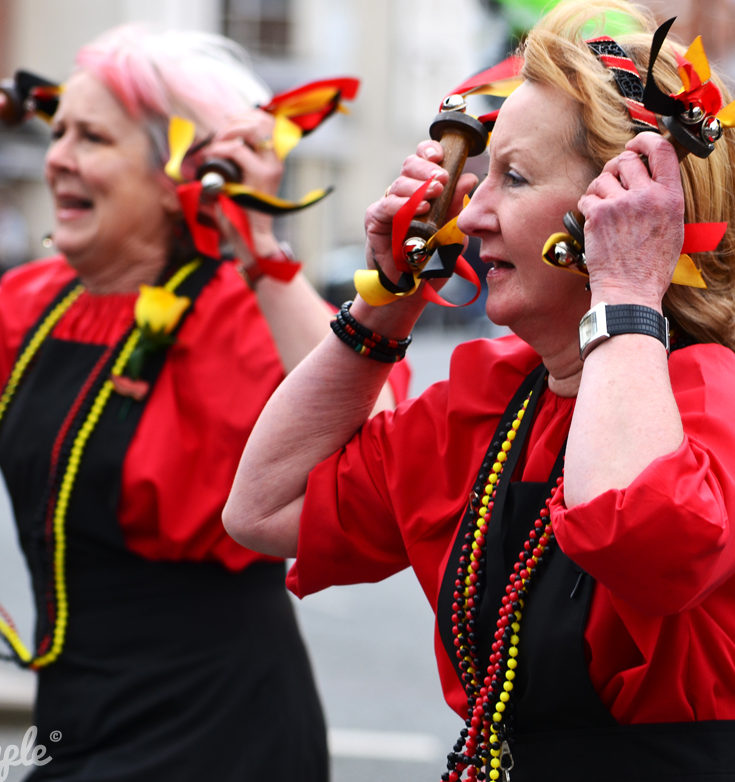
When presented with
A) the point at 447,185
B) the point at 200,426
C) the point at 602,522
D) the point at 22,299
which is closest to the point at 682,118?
the point at 447,185

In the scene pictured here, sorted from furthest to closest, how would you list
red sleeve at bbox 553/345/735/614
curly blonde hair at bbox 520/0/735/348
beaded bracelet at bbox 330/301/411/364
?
beaded bracelet at bbox 330/301/411/364, curly blonde hair at bbox 520/0/735/348, red sleeve at bbox 553/345/735/614

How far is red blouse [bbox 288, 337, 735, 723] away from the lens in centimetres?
143

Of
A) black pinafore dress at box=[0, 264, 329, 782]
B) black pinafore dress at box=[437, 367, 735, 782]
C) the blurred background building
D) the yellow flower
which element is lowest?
the blurred background building

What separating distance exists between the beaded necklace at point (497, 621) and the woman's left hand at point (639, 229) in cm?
30

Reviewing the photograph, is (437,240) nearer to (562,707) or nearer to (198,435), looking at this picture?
(562,707)

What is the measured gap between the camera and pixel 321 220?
29406 millimetres

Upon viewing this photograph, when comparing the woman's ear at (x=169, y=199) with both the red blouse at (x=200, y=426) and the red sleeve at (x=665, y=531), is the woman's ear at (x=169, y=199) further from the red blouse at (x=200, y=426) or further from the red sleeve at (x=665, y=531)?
the red sleeve at (x=665, y=531)

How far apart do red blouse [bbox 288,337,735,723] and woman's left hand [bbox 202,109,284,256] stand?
784 mm

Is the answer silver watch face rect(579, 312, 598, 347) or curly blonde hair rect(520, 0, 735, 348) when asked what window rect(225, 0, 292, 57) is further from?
silver watch face rect(579, 312, 598, 347)

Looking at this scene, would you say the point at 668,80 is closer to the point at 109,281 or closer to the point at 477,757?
the point at 477,757

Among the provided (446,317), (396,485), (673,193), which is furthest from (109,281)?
(446,317)

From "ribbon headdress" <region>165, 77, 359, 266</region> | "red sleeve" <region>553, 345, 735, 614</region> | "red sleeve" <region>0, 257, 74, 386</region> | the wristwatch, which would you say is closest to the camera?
"red sleeve" <region>553, 345, 735, 614</region>

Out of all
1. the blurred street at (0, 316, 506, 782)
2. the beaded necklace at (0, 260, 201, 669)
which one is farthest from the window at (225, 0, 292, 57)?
the beaded necklace at (0, 260, 201, 669)

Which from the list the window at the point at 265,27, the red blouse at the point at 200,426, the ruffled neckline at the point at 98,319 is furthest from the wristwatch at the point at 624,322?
the window at the point at 265,27
